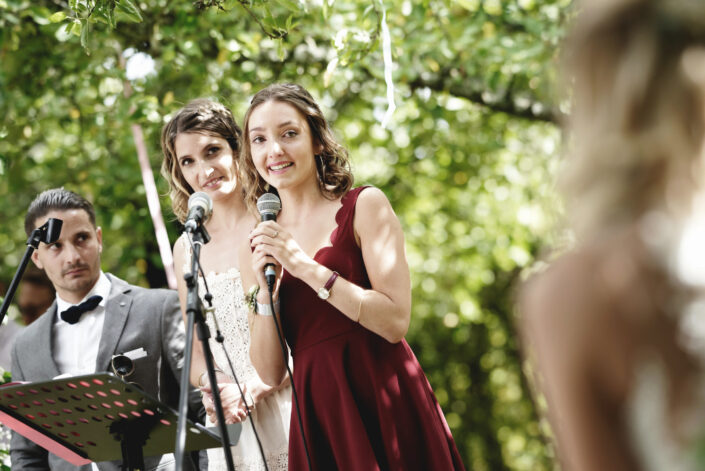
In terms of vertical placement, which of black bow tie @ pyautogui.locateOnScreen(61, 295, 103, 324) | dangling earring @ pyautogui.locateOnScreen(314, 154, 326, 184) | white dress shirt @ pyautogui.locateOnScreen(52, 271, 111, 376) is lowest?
white dress shirt @ pyautogui.locateOnScreen(52, 271, 111, 376)

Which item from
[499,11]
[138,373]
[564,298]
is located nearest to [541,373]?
[564,298]

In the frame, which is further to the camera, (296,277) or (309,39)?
(309,39)

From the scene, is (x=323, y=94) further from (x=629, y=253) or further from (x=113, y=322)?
(x=629, y=253)

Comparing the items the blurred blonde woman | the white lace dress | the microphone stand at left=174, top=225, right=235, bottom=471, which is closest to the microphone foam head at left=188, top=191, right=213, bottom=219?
the microphone stand at left=174, top=225, right=235, bottom=471

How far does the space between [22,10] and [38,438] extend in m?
4.25

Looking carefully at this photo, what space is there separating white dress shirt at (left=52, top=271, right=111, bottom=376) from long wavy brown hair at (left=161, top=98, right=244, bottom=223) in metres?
0.63

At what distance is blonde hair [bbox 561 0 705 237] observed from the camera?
4.00 feet

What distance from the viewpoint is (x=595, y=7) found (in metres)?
1.29

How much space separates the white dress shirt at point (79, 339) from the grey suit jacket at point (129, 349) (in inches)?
2.1

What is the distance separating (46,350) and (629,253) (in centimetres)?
350

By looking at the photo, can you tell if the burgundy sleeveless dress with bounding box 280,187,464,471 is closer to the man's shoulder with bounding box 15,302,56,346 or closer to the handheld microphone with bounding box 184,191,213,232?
the handheld microphone with bounding box 184,191,213,232

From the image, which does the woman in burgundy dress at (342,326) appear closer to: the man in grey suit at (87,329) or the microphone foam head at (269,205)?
the microphone foam head at (269,205)

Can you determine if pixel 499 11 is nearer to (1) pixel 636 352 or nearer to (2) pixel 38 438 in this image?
(2) pixel 38 438

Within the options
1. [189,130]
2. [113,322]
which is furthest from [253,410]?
[189,130]
